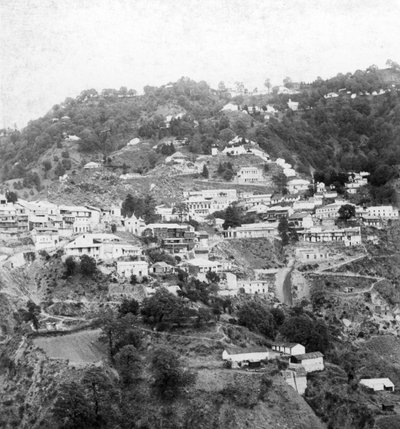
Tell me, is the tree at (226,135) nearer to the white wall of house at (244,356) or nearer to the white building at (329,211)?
the white building at (329,211)

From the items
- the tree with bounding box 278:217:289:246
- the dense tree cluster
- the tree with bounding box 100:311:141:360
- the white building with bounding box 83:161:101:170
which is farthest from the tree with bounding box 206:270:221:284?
the white building with bounding box 83:161:101:170

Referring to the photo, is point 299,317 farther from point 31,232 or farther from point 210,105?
point 210,105

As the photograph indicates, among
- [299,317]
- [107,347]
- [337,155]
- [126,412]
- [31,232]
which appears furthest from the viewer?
[337,155]

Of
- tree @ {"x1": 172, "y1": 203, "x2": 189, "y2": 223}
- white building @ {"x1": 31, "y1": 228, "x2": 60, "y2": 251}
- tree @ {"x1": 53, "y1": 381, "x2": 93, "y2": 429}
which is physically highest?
tree @ {"x1": 172, "y1": 203, "x2": 189, "y2": 223}

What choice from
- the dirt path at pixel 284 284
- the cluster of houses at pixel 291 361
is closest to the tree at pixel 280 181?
the dirt path at pixel 284 284

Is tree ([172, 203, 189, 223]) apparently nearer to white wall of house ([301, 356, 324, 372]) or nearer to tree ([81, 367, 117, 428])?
white wall of house ([301, 356, 324, 372])

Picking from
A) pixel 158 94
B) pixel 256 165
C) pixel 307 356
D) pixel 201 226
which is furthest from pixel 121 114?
pixel 307 356


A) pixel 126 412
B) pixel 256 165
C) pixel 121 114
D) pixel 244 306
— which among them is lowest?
pixel 126 412
